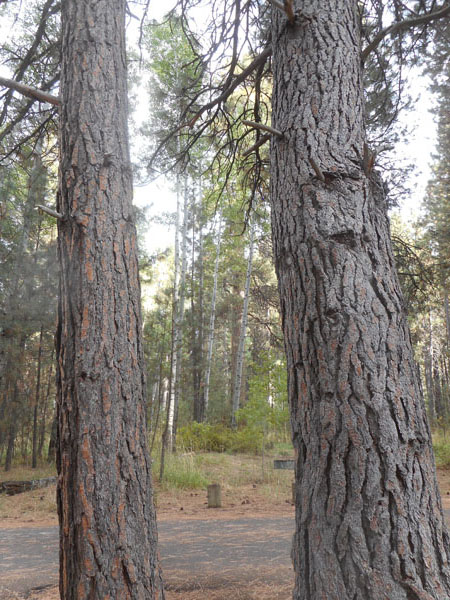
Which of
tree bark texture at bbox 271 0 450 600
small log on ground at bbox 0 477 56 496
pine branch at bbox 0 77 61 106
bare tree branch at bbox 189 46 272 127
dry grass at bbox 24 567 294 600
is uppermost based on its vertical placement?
bare tree branch at bbox 189 46 272 127

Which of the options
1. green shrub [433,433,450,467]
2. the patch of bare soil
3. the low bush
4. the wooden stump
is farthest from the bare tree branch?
green shrub [433,433,450,467]

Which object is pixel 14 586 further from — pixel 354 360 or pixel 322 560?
pixel 354 360

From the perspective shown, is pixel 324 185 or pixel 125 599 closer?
pixel 324 185

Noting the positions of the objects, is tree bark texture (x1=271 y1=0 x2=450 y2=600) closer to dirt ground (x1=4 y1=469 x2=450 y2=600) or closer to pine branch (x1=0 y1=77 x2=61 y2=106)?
pine branch (x1=0 y1=77 x2=61 y2=106)

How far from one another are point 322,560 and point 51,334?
11.1 metres

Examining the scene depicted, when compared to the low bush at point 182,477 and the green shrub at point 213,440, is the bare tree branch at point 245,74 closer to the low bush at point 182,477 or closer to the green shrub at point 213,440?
the low bush at point 182,477

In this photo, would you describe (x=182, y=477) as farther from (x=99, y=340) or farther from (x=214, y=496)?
(x=99, y=340)

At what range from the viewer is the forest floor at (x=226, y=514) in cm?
325

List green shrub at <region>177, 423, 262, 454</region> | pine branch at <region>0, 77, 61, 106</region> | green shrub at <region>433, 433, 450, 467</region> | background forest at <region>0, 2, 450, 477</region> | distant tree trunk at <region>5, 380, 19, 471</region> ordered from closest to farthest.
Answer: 1. pine branch at <region>0, 77, 61, 106</region>
2. background forest at <region>0, 2, 450, 477</region>
3. distant tree trunk at <region>5, 380, 19, 471</region>
4. green shrub at <region>433, 433, 450, 467</region>
5. green shrub at <region>177, 423, 262, 454</region>

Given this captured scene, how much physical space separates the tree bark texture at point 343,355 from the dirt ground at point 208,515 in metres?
1.90

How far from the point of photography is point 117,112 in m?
2.71

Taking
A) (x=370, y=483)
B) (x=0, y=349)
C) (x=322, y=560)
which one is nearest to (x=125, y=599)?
(x=322, y=560)

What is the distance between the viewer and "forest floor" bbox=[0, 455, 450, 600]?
3252 mm

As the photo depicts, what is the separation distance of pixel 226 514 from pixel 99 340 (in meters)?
5.27
